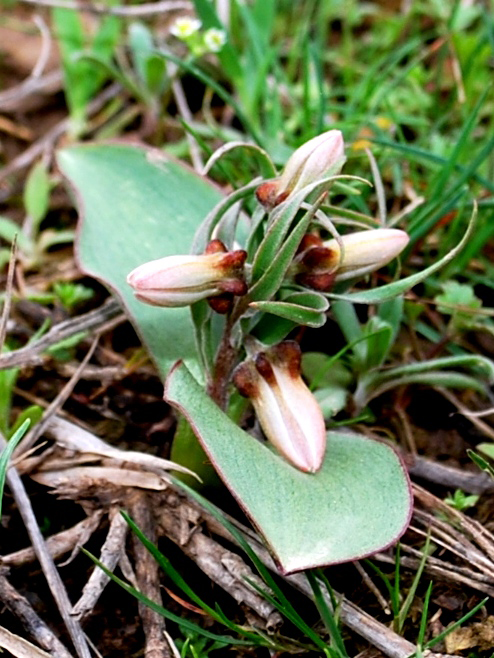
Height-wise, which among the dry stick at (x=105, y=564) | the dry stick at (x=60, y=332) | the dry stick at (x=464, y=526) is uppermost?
the dry stick at (x=60, y=332)

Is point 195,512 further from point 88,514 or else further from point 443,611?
point 443,611

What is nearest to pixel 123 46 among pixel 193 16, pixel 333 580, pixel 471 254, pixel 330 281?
pixel 193 16

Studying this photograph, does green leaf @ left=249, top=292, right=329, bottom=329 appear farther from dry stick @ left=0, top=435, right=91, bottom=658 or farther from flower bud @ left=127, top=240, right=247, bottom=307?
dry stick @ left=0, top=435, right=91, bottom=658

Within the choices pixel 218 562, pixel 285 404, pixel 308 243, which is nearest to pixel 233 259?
pixel 308 243

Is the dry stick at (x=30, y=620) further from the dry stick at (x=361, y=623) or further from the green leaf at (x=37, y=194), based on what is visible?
the green leaf at (x=37, y=194)

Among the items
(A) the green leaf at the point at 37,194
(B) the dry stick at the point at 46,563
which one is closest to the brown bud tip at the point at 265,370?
(B) the dry stick at the point at 46,563

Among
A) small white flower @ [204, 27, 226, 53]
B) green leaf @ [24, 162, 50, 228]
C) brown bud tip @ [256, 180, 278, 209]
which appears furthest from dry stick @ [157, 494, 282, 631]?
small white flower @ [204, 27, 226, 53]

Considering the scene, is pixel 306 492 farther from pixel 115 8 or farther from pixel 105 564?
pixel 115 8

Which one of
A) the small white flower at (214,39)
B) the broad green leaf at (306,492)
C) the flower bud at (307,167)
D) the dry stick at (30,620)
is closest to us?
the broad green leaf at (306,492)
